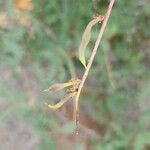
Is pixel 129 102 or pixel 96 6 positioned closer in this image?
pixel 96 6

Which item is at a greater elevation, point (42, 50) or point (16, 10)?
point (16, 10)

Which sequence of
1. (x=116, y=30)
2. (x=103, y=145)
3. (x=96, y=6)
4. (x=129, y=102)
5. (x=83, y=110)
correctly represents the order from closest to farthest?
(x=96, y=6) < (x=116, y=30) < (x=103, y=145) < (x=129, y=102) < (x=83, y=110)

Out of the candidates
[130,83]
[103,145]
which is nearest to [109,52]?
[130,83]

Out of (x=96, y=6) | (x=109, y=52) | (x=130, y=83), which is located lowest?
(x=96, y=6)

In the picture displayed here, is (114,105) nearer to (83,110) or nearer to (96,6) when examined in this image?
(83,110)

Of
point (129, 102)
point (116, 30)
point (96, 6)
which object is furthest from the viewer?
point (129, 102)

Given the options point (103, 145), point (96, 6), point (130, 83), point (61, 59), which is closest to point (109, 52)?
point (130, 83)
